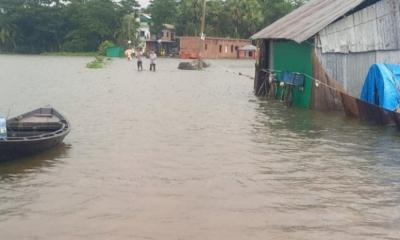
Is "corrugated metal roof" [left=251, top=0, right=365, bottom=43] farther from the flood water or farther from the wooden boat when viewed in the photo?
the wooden boat

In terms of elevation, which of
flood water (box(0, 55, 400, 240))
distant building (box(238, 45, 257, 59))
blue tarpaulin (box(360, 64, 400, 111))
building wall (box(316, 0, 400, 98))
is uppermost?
distant building (box(238, 45, 257, 59))

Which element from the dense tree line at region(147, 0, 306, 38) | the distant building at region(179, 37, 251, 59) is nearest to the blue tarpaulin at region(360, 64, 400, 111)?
the distant building at region(179, 37, 251, 59)

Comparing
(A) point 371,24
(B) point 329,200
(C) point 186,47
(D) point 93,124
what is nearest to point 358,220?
(B) point 329,200

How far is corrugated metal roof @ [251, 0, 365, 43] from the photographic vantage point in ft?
59.2

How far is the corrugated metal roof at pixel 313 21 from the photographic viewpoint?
59.2 ft

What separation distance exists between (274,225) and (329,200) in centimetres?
153

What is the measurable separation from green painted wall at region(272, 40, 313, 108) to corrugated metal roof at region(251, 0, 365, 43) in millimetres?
572

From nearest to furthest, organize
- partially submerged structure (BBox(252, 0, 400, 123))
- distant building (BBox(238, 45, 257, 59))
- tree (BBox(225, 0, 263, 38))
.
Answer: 1. partially submerged structure (BBox(252, 0, 400, 123))
2. distant building (BBox(238, 45, 257, 59))
3. tree (BBox(225, 0, 263, 38))

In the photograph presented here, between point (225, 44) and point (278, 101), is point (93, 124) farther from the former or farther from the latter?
point (225, 44)

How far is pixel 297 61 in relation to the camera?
68.1 ft

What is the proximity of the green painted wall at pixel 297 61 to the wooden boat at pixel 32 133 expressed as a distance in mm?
9358

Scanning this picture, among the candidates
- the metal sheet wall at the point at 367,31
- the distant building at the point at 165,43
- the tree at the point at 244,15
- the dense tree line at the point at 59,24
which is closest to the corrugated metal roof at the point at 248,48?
the tree at the point at 244,15

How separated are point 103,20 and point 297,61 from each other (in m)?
71.9

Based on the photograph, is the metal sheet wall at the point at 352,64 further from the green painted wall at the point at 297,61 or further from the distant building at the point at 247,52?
the distant building at the point at 247,52
